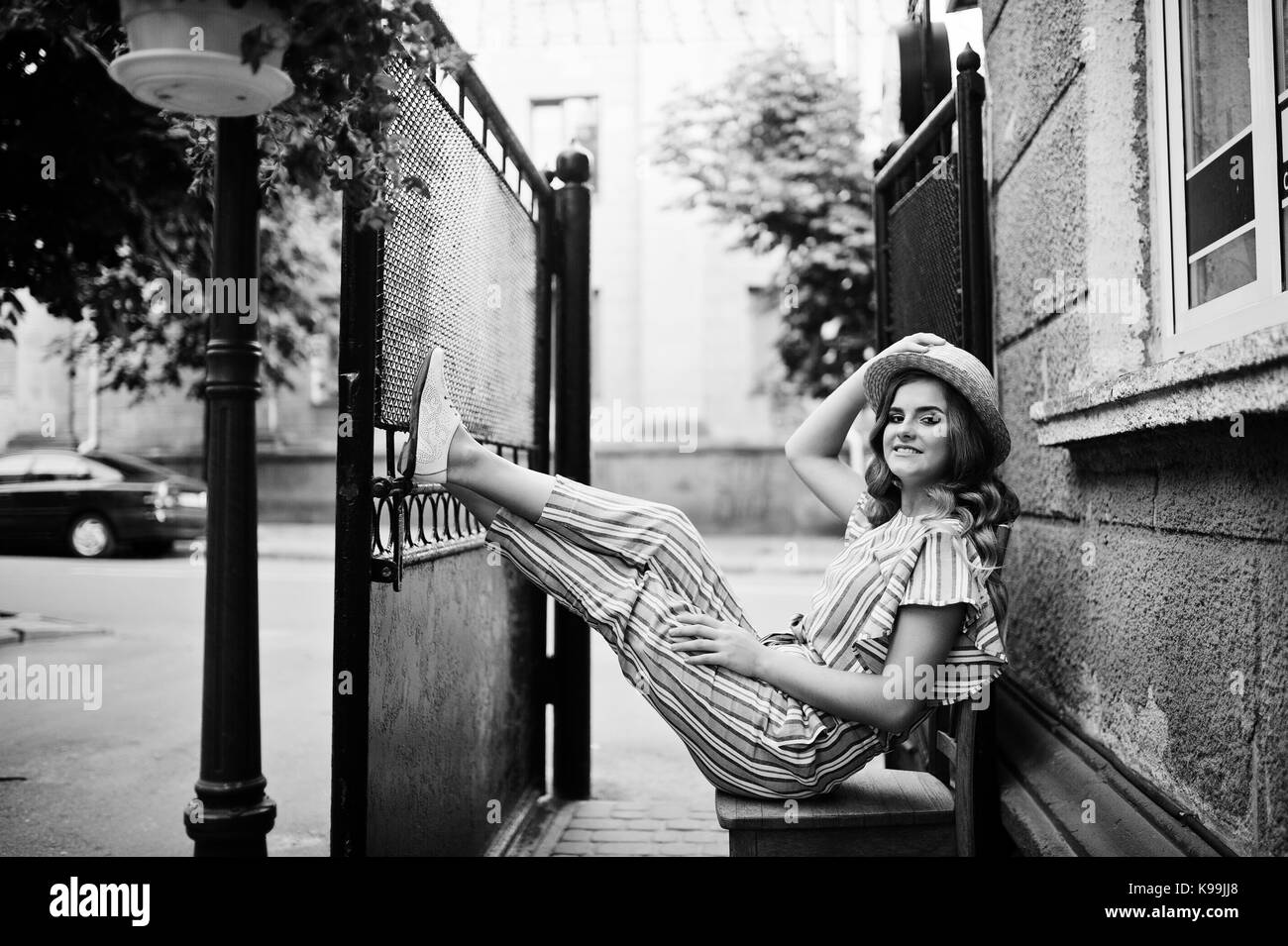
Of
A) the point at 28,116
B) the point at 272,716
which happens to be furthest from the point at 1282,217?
the point at 272,716

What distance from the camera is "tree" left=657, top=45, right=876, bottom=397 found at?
12344mm

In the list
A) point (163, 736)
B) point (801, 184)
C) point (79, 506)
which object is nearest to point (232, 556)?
point (163, 736)

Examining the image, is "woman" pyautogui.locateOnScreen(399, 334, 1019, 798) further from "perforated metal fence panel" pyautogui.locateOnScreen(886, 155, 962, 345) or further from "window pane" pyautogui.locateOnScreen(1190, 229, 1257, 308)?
"perforated metal fence panel" pyautogui.locateOnScreen(886, 155, 962, 345)

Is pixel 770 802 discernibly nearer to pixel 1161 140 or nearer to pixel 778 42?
pixel 1161 140

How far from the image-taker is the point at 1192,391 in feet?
6.32

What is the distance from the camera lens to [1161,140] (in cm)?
245

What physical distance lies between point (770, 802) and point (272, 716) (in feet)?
14.4

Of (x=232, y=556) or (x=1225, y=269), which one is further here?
(x=1225, y=269)

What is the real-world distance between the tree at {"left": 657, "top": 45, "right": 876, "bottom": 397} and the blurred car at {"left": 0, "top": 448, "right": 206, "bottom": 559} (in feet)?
26.8

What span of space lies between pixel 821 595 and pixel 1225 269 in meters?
1.13

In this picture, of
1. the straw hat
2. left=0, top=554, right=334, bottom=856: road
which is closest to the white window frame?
the straw hat

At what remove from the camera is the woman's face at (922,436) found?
2.45 metres

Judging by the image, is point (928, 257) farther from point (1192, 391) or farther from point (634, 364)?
point (634, 364)
